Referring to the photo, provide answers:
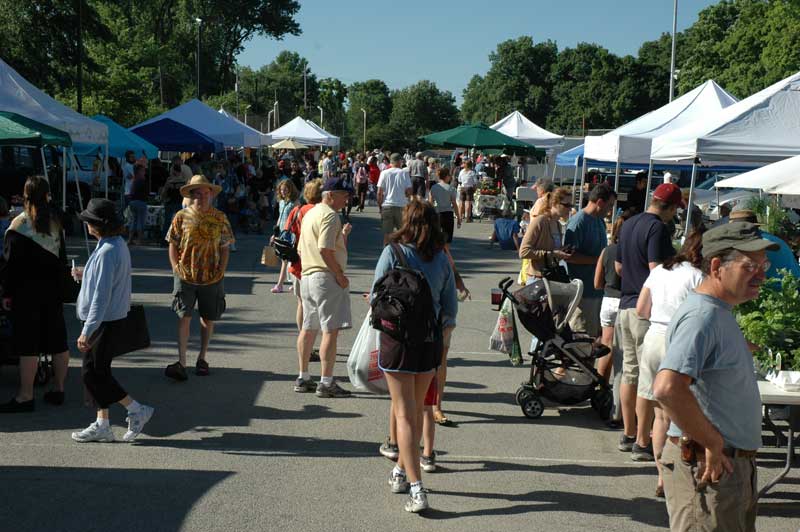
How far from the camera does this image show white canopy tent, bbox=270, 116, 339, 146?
3725cm

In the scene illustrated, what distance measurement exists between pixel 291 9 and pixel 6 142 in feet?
199

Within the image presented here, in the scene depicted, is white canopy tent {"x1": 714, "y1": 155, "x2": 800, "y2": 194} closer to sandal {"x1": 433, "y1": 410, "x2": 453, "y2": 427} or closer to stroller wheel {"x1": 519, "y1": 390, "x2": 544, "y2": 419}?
stroller wheel {"x1": 519, "y1": 390, "x2": 544, "y2": 419}

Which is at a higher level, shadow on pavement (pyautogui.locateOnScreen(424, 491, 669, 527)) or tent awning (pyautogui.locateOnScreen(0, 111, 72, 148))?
tent awning (pyautogui.locateOnScreen(0, 111, 72, 148))

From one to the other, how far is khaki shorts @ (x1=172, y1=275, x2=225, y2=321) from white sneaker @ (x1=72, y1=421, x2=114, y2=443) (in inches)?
→ 73.9

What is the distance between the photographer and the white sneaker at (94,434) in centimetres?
677

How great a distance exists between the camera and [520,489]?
6.12 meters

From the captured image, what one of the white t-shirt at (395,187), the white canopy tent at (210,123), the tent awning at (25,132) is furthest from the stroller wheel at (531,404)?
the white canopy tent at (210,123)

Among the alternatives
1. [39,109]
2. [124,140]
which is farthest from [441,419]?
[124,140]

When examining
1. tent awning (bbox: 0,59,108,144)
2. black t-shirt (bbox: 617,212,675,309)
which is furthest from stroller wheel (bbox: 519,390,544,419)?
tent awning (bbox: 0,59,108,144)

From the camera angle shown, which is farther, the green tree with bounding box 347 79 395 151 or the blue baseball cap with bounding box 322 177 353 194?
the green tree with bounding box 347 79 395 151

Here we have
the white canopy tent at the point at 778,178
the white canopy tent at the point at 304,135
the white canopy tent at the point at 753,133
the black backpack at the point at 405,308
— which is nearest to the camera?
the black backpack at the point at 405,308

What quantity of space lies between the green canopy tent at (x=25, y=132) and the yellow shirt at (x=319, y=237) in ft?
18.7

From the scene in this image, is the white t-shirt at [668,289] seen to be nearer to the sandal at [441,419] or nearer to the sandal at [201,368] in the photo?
the sandal at [441,419]

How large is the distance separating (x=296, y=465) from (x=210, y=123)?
19579 millimetres
